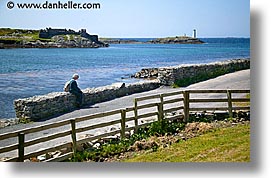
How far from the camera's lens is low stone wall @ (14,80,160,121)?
5988 millimetres

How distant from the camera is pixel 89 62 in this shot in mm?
6191

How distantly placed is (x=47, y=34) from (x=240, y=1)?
2213mm

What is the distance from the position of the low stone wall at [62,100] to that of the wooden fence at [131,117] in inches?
6.3

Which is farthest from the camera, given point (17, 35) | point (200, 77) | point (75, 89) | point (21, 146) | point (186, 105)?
point (186, 105)

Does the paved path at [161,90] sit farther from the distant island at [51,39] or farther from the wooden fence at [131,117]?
the distant island at [51,39]

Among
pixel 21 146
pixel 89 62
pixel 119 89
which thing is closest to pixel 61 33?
pixel 89 62

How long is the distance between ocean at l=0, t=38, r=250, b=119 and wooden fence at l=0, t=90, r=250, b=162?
35cm

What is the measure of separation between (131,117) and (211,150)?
1.04m

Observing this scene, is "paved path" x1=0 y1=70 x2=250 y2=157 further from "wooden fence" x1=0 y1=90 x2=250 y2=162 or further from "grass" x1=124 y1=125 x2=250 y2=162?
"grass" x1=124 y1=125 x2=250 y2=162

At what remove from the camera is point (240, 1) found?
6.00m

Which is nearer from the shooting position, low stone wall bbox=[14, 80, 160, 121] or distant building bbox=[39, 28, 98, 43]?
low stone wall bbox=[14, 80, 160, 121]

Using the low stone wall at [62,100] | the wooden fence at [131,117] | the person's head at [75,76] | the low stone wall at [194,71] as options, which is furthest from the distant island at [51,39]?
the wooden fence at [131,117]

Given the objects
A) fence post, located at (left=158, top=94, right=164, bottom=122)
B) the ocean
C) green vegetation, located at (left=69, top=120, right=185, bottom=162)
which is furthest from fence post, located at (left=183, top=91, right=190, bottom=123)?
the ocean

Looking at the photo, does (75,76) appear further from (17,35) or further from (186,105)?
(186,105)
